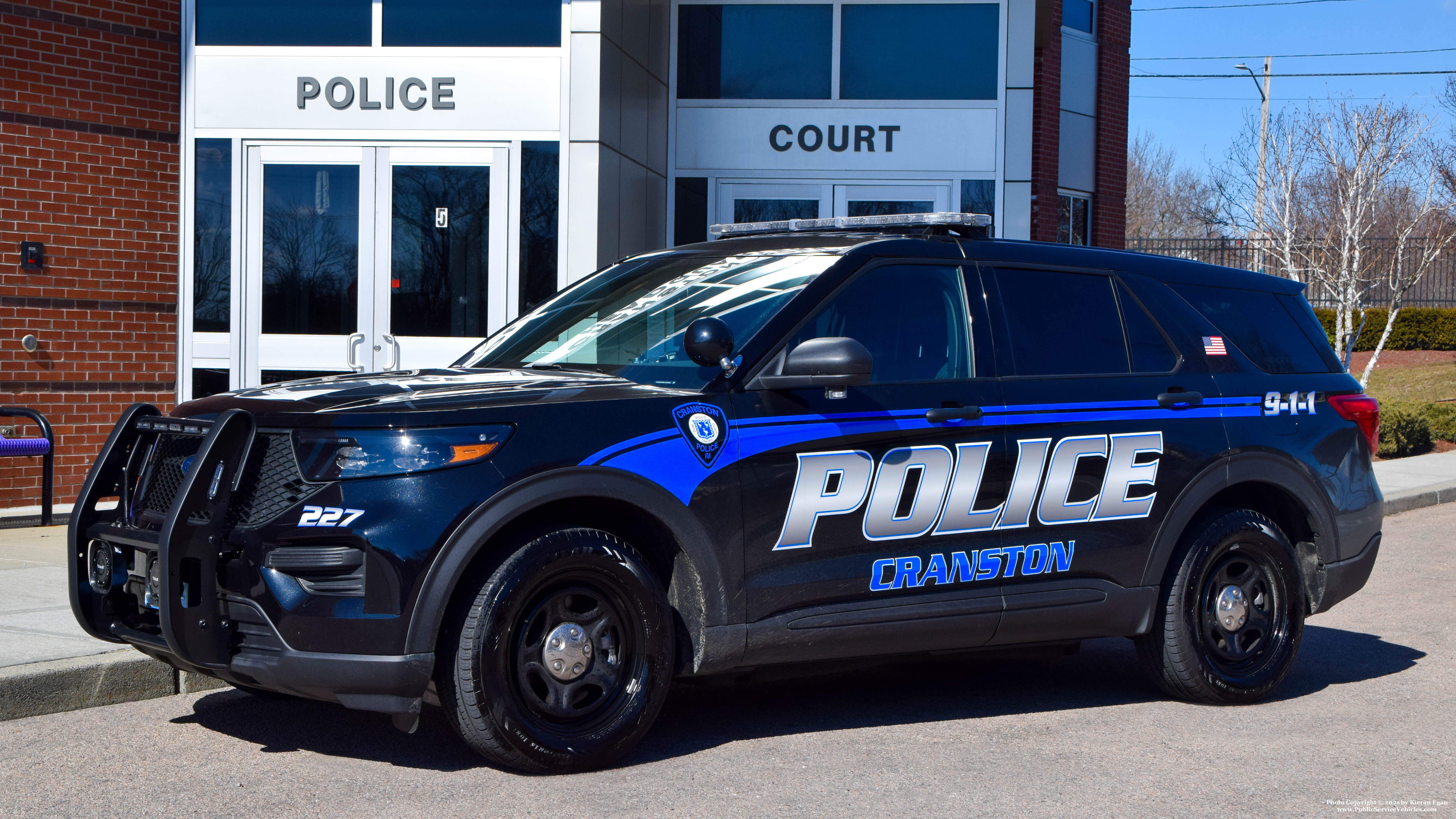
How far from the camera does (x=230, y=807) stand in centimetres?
421

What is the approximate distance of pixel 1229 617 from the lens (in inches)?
232

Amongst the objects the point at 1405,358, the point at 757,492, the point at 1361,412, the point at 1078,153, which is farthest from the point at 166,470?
the point at 1405,358

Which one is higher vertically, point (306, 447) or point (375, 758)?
point (306, 447)

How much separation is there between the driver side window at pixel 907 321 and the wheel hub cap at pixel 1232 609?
62.9 inches

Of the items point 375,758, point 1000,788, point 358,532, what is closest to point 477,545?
point 358,532

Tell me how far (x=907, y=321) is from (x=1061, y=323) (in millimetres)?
730

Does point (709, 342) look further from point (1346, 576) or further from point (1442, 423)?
point (1442, 423)

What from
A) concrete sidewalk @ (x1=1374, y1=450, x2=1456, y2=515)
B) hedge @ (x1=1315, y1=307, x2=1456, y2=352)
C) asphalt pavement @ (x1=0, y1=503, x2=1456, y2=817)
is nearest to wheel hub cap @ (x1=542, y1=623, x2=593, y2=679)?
asphalt pavement @ (x1=0, y1=503, x2=1456, y2=817)

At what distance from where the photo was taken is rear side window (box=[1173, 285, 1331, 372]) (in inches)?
241

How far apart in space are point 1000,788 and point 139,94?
31.4ft

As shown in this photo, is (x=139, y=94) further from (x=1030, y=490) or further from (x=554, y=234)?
(x=1030, y=490)

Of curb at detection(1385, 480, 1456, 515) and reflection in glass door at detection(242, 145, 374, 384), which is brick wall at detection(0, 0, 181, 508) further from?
curb at detection(1385, 480, 1456, 515)

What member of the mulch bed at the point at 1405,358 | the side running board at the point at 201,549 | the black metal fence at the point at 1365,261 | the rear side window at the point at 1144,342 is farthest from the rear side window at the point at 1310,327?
the mulch bed at the point at 1405,358

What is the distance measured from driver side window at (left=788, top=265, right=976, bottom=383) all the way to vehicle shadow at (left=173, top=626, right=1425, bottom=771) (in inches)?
44.6
